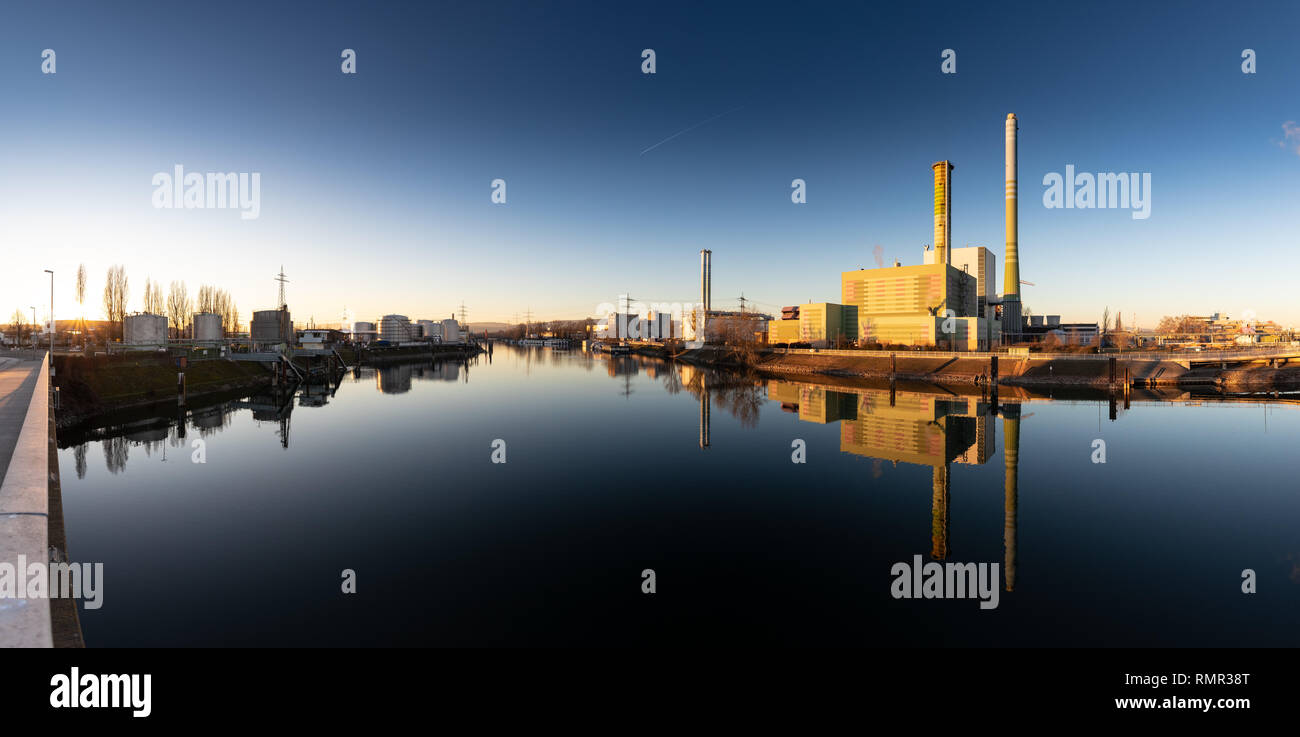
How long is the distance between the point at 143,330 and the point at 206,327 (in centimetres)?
1898

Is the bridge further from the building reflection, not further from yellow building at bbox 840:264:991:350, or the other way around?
yellow building at bbox 840:264:991:350

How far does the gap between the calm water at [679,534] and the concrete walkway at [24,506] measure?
2.27m

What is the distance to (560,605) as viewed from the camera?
10977mm

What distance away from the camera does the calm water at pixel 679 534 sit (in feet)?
33.7

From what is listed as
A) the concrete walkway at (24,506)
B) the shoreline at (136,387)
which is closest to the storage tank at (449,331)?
the shoreline at (136,387)

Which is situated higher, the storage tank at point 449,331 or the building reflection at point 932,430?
the storage tank at point 449,331

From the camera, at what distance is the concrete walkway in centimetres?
640

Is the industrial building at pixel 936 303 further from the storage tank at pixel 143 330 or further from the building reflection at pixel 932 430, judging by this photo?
the storage tank at pixel 143 330
